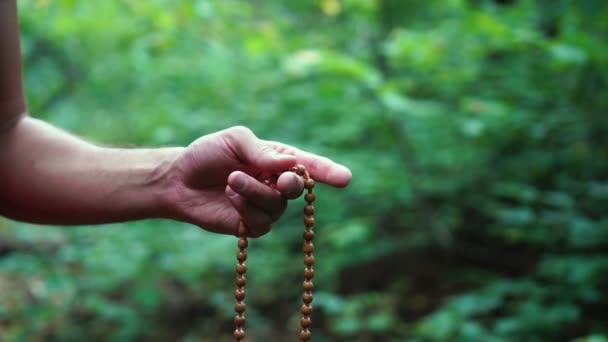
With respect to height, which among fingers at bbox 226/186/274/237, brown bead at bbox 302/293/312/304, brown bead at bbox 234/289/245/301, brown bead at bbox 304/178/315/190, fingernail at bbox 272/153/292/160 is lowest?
brown bead at bbox 234/289/245/301

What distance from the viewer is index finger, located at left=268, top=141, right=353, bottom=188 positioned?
0.85 metres

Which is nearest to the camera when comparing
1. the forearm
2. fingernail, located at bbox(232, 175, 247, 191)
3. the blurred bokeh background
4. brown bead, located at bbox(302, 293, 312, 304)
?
fingernail, located at bbox(232, 175, 247, 191)

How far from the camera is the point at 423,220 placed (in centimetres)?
286

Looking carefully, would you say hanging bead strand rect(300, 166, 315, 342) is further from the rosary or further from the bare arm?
the bare arm

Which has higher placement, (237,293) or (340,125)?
(340,125)

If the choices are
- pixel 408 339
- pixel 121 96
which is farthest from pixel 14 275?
pixel 408 339

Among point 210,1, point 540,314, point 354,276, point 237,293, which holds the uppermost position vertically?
point 210,1

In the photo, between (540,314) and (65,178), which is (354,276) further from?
(65,178)

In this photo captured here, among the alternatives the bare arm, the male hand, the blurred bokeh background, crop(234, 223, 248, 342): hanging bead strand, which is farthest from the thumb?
the blurred bokeh background

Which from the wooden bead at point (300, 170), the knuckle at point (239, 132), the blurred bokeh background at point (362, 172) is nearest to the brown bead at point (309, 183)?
the wooden bead at point (300, 170)

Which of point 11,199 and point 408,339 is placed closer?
point 11,199

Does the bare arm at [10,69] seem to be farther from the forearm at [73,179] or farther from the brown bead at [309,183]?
the brown bead at [309,183]

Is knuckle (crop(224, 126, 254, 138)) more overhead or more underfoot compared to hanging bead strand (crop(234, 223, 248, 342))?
more overhead

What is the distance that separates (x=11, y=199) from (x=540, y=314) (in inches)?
75.3
